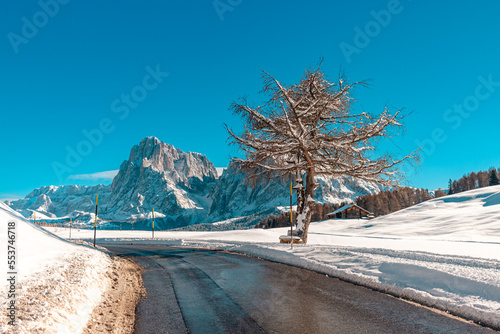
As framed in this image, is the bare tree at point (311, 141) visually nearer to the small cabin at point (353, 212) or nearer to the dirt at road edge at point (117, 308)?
the dirt at road edge at point (117, 308)

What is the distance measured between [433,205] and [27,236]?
60.3m

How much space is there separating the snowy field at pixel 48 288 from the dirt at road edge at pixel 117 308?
5.8 inches

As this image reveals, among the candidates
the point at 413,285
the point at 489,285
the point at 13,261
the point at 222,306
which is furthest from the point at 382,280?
the point at 13,261

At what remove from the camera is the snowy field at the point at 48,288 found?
4.00 m

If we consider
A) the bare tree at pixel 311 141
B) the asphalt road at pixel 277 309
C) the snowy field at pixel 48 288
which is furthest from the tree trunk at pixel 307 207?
the snowy field at pixel 48 288

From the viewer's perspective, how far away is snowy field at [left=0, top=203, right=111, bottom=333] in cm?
400

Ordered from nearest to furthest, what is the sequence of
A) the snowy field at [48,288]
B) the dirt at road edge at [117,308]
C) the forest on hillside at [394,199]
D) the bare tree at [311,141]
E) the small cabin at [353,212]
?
1. the snowy field at [48,288]
2. the dirt at road edge at [117,308]
3. the bare tree at [311,141]
4. the small cabin at [353,212]
5. the forest on hillside at [394,199]

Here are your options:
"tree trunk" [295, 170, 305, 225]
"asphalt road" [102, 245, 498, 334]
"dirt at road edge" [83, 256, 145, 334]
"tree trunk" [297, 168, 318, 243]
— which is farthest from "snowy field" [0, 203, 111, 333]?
"tree trunk" [295, 170, 305, 225]

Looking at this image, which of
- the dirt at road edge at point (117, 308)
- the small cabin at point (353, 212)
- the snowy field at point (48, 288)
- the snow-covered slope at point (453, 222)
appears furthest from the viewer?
the small cabin at point (353, 212)

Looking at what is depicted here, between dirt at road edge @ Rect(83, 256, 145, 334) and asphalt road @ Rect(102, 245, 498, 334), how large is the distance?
193 mm

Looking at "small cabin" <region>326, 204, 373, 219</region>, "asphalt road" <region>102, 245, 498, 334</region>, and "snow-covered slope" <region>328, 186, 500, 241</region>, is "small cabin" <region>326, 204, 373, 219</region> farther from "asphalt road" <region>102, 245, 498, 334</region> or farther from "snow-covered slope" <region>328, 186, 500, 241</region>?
"asphalt road" <region>102, 245, 498, 334</region>

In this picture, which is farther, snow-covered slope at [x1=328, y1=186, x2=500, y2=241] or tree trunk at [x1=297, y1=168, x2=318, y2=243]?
snow-covered slope at [x1=328, y1=186, x2=500, y2=241]

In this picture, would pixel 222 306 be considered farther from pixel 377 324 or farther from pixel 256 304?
pixel 377 324

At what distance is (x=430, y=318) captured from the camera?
4898 mm
